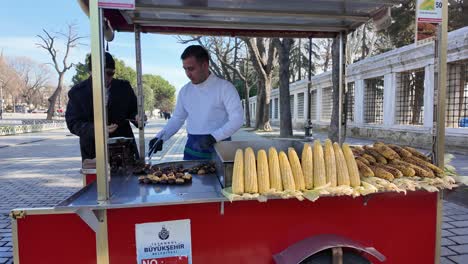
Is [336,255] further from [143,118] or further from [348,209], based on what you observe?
[143,118]

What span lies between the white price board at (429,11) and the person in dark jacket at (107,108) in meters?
2.25

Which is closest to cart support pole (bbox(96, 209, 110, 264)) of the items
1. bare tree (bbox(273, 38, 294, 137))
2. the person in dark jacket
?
the person in dark jacket

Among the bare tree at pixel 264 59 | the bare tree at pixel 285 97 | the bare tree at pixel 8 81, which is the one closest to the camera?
the bare tree at pixel 285 97

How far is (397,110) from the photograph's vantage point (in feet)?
38.2

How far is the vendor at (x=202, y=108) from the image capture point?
292 cm

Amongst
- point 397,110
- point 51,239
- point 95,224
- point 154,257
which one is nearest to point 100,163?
point 95,224

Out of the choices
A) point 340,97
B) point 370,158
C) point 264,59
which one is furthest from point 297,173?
point 264,59

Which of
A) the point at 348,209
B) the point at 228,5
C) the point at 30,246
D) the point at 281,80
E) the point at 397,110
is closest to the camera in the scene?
the point at 30,246

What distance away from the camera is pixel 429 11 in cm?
205

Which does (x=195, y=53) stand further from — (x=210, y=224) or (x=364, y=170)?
(x=364, y=170)

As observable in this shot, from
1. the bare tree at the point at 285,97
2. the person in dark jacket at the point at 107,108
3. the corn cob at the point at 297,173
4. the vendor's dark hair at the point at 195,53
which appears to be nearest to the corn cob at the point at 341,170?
the corn cob at the point at 297,173

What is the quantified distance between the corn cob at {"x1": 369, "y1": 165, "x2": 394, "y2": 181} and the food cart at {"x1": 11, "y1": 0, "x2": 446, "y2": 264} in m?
0.11

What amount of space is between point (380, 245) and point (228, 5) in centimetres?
201

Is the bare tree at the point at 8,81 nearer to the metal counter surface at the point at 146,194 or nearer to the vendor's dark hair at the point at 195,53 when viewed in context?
the vendor's dark hair at the point at 195,53
